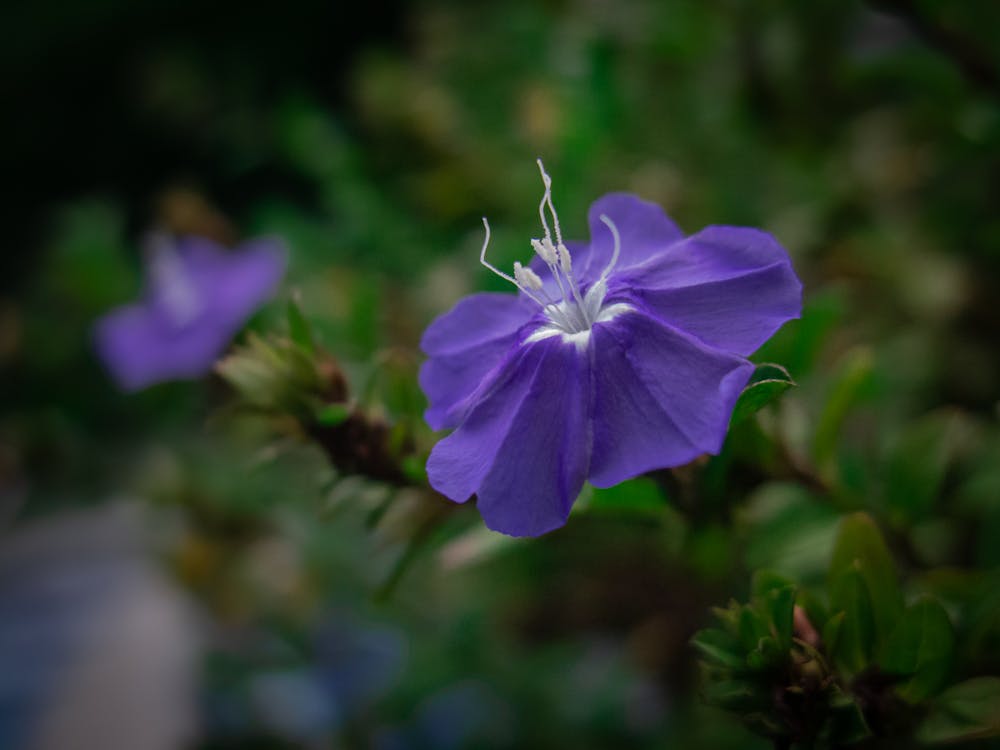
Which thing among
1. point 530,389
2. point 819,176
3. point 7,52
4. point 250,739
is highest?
point 530,389

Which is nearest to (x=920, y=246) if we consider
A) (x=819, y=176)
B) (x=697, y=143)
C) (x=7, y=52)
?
(x=819, y=176)

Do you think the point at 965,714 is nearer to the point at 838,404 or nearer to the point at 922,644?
the point at 922,644

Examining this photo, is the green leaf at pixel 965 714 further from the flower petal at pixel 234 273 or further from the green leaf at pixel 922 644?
the flower petal at pixel 234 273

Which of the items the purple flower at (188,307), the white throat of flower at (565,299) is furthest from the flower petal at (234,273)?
the white throat of flower at (565,299)

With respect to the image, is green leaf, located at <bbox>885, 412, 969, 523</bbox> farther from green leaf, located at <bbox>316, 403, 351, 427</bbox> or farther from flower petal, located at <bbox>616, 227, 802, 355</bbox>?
green leaf, located at <bbox>316, 403, 351, 427</bbox>

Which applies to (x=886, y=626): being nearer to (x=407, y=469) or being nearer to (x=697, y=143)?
(x=407, y=469)

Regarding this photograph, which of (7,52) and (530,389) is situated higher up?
(530,389)

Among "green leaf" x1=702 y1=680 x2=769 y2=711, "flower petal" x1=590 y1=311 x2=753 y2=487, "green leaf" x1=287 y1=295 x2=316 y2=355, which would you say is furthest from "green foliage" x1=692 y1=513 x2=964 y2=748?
"green leaf" x1=287 y1=295 x2=316 y2=355
